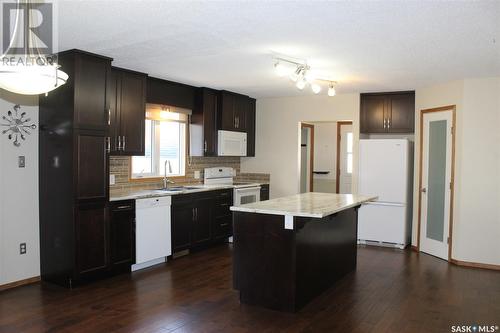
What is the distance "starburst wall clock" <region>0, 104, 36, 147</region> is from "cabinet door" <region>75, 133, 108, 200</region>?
640 mm

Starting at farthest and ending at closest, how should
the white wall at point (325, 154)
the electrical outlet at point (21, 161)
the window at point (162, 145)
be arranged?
the white wall at point (325, 154) → the window at point (162, 145) → the electrical outlet at point (21, 161)

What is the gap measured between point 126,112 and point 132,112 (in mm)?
92

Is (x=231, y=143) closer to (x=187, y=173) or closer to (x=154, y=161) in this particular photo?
(x=187, y=173)

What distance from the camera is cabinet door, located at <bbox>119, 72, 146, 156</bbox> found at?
16.0 ft

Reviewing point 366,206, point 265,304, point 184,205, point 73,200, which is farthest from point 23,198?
point 366,206

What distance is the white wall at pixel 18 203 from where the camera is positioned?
4.15 metres

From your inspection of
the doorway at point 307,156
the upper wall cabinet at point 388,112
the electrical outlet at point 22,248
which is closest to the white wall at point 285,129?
the upper wall cabinet at point 388,112

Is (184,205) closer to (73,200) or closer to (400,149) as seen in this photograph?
(73,200)

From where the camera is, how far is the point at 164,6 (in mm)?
2844

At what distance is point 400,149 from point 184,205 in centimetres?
320

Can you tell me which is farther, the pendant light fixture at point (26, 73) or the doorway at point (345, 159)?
the doorway at point (345, 159)

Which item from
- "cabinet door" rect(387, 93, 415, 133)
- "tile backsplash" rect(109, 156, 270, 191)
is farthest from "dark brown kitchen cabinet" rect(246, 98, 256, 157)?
"cabinet door" rect(387, 93, 415, 133)

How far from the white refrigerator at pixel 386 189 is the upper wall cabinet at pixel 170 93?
266 centimetres

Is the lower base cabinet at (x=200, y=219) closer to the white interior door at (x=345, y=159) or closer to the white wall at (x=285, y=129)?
the white wall at (x=285, y=129)
